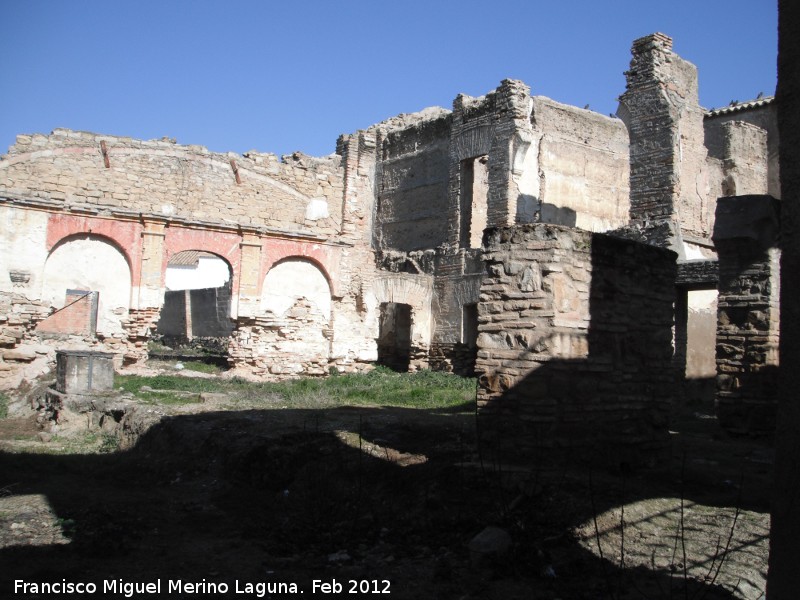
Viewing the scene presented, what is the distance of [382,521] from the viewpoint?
5.70 meters

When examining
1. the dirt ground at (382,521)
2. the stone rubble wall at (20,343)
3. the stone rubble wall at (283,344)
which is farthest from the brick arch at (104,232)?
the dirt ground at (382,521)

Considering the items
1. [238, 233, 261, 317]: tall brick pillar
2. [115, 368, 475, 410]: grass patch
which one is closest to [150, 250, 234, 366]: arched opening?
[238, 233, 261, 317]: tall brick pillar

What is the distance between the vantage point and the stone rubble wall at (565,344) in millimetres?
6457

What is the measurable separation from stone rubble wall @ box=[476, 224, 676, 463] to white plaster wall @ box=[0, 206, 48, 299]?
13.1 m

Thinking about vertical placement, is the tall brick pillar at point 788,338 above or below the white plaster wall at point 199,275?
below

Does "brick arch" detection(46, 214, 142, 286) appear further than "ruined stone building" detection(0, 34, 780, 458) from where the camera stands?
Yes

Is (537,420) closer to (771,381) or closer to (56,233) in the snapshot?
(771,381)

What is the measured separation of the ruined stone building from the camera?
6.74 meters

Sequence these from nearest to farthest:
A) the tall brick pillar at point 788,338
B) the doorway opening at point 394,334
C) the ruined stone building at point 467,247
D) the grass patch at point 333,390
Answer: the tall brick pillar at point 788,338
the ruined stone building at point 467,247
the grass patch at point 333,390
the doorway opening at point 394,334

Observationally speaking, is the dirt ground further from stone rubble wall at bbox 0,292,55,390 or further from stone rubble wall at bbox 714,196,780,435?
stone rubble wall at bbox 0,292,55,390

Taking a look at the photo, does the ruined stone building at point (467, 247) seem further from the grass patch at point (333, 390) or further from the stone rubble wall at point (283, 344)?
the grass patch at point (333, 390)

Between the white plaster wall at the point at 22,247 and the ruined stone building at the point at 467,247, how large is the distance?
0.04 meters

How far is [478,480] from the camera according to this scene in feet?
19.0

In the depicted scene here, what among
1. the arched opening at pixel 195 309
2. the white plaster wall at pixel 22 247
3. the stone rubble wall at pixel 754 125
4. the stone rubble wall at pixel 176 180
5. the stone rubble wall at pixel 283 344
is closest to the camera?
the white plaster wall at pixel 22 247
